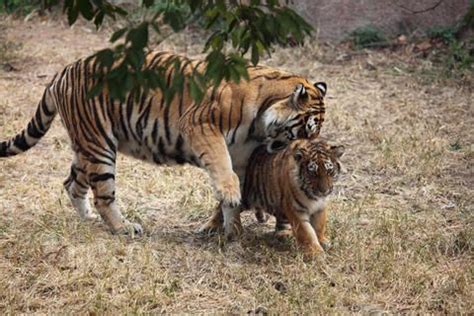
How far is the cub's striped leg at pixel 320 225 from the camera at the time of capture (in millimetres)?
5684

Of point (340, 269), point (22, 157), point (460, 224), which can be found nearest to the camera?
point (340, 269)

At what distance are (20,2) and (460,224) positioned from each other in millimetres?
7424

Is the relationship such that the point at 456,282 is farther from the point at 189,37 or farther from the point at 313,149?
the point at 189,37

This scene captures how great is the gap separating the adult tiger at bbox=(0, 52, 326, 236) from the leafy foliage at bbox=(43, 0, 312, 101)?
7.91ft

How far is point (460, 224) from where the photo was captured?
6301 mm

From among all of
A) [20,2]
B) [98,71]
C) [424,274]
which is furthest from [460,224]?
[20,2]

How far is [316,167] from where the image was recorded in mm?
5438

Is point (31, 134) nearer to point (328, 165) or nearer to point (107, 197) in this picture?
point (107, 197)

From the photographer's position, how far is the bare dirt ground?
498cm

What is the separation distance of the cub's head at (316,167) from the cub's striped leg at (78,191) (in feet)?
4.83

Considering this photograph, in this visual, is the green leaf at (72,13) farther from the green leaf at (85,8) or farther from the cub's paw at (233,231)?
the cub's paw at (233,231)

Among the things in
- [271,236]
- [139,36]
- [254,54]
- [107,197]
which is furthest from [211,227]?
[139,36]

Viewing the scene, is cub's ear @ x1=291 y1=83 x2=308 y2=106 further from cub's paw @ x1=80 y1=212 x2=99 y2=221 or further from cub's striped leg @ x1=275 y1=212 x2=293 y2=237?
cub's paw @ x1=80 y1=212 x2=99 y2=221

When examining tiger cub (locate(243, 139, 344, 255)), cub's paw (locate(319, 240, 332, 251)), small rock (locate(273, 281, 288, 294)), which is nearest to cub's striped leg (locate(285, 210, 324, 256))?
tiger cub (locate(243, 139, 344, 255))
